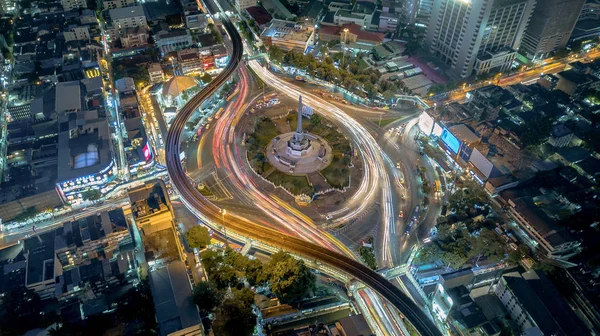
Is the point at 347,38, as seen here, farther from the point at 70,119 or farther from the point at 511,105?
the point at 70,119

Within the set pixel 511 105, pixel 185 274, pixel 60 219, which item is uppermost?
pixel 511 105

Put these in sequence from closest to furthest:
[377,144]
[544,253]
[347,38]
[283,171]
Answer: [544,253] → [283,171] → [377,144] → [347,38]

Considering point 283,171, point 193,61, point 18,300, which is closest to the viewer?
point 18,300

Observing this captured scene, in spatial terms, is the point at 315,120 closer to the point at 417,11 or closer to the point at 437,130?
the point at 437,130

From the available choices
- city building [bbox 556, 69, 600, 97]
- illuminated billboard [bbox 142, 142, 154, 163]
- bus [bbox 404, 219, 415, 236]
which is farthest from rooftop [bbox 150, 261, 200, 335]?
city building [bbox 556, 69, 600, 97]

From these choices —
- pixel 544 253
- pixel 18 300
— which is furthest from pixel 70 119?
pixel 544 253

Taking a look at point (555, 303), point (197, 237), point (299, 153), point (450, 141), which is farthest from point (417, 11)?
point (197, 237)

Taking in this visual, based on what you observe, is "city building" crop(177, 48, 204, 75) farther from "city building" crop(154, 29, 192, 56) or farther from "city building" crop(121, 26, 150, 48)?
"city building" crop(121, 26, 150, 48)
